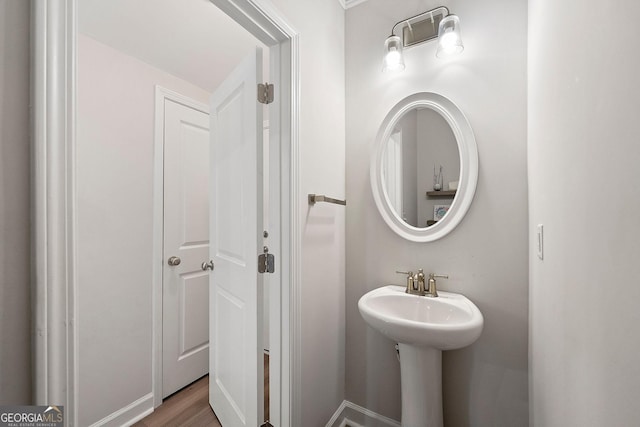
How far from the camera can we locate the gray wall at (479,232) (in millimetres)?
1192

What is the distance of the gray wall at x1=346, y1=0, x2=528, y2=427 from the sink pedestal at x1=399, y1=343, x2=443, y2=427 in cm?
17

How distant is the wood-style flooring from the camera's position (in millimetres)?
1619

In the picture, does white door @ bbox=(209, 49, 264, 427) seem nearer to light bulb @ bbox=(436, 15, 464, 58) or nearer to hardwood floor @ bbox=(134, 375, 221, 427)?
hardwood floor @ bbox=(134, 375, 221, 427)

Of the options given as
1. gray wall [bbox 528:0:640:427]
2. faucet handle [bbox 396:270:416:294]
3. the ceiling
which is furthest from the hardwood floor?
the ceiling

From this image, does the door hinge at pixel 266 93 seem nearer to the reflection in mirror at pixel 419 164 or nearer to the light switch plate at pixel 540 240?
the reflection in mirror at pixel 419 164

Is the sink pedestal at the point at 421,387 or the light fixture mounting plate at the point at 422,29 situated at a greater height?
the light fixture mounting plate at the point at 422,29

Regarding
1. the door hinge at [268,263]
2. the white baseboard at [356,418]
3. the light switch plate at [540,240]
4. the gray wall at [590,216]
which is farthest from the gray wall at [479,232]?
the door hinge at [268,263]

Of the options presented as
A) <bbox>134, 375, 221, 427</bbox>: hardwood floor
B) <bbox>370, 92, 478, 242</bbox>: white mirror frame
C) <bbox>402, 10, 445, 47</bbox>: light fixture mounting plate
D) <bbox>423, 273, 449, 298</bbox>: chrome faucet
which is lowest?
<bbox>134, 375, 221, 427</bbox>: hardwood floor

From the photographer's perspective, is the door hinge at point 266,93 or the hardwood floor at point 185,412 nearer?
the door hinge at point 266,93

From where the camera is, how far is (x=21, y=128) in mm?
478

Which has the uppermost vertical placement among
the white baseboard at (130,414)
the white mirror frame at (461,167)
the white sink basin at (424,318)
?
the white mirror frame at (461,167)

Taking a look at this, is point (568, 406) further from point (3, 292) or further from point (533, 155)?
point (3, 292)

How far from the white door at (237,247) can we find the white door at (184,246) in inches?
17.1

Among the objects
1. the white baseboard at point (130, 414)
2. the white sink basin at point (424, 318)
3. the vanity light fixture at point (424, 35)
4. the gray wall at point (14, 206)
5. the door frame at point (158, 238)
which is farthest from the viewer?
the door frame at point (158, 238)
